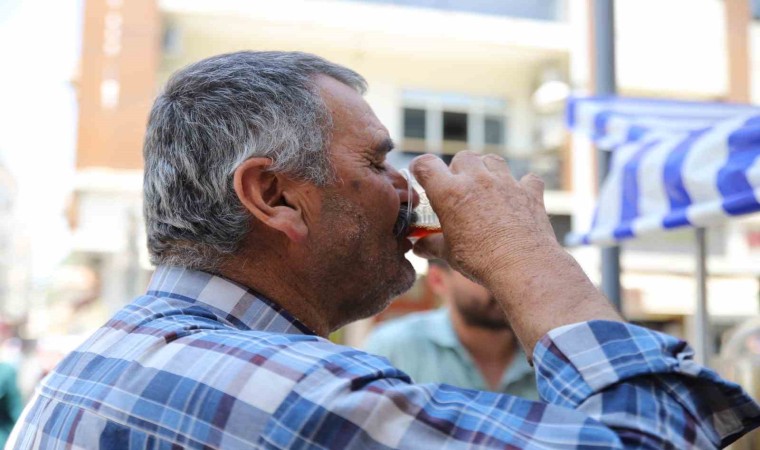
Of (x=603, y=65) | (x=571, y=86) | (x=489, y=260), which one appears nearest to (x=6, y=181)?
(x=571, y=86)

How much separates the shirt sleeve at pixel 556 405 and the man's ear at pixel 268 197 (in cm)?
32

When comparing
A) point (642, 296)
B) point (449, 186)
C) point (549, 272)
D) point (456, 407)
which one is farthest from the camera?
point (642, 296)

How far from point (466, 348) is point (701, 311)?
3.19 ft

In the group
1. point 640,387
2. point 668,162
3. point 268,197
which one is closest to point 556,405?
point 640,387

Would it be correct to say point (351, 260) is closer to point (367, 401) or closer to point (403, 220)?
point (403, 220)

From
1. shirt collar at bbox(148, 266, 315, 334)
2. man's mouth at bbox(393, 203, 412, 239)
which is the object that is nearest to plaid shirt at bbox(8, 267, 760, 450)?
shirt collar at bbox(148, 266, 315, 334)

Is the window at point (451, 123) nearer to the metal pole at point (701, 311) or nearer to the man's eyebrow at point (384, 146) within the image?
the metal pole at point (701, 311)

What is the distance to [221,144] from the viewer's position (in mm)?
1367

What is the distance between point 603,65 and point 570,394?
275cm

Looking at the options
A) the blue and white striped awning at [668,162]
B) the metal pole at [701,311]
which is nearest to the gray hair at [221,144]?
the blue and white striped awning at [668,162]

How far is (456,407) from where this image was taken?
1073mm

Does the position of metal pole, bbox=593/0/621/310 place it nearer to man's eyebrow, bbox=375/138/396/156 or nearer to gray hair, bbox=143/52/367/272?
man's eyebrow, bbox=375/138/396/156

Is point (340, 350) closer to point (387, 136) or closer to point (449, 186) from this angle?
point (449, 186)

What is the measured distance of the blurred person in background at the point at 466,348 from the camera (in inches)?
137
